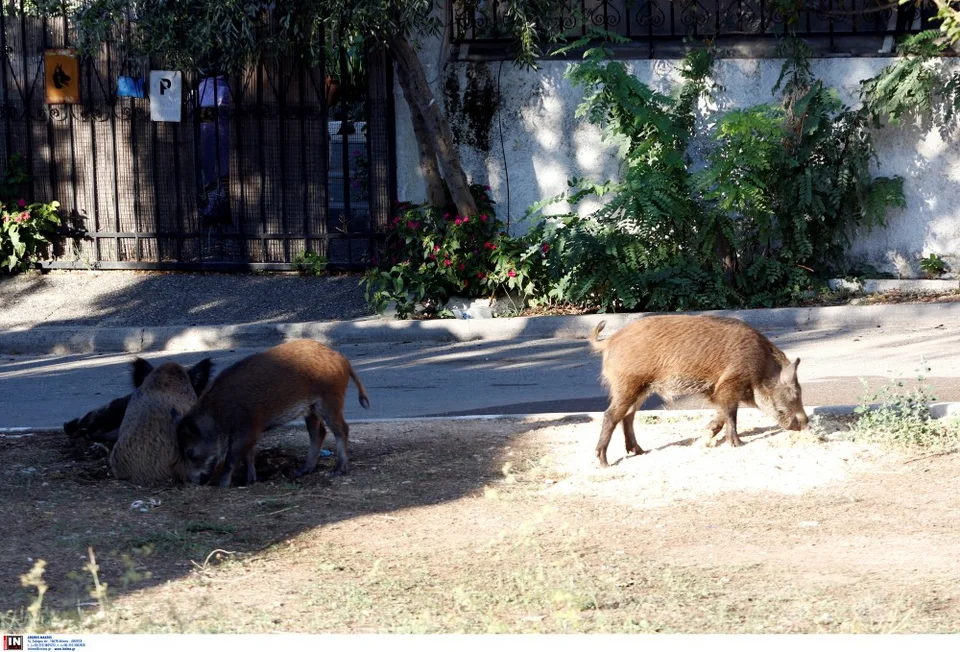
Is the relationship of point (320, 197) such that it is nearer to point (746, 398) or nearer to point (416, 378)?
point (416, 378)

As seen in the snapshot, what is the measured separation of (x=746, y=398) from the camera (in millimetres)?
7285

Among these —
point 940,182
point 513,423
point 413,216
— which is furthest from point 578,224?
point 513,423

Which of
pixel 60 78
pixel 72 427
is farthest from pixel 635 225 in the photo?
pixel 72 427

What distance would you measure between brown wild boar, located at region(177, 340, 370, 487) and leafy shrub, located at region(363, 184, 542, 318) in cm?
611

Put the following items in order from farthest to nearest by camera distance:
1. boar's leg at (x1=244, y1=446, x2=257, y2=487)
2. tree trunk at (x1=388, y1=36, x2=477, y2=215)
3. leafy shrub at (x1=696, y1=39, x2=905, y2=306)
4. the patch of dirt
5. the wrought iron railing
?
the wrought iron railing, tree trunk at (x1=388, y1=36, x2=477, y2=215), leafy shrub at (x1=696, y1=39, x2=905, y2=306), boar's leg at (x1=244, y1=446, x2=257, y2=487), the patch of dirt

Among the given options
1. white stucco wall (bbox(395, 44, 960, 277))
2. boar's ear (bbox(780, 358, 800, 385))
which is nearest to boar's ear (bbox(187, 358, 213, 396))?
boar's ear (bbox(780, 358, 800, 385))

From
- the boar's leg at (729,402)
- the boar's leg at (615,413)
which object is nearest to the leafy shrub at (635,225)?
the boar's leg at (729,402)

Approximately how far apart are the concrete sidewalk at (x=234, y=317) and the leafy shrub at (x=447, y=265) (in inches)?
18.4

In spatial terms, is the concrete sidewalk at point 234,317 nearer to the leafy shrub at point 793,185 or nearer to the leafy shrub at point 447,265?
the leafy shrub at point 447,265

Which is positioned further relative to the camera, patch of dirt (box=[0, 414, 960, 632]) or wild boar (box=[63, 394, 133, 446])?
wild boar (box=[63, 394, 133, 446])

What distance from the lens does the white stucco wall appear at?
1388 cm

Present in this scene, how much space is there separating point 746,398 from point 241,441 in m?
2.92

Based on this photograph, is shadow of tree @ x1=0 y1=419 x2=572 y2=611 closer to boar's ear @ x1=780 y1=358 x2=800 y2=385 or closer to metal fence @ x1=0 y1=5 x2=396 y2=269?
boar's ear @ x1=780 y1=358 x2=800 y2=385

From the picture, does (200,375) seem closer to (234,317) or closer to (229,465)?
(229,465)
